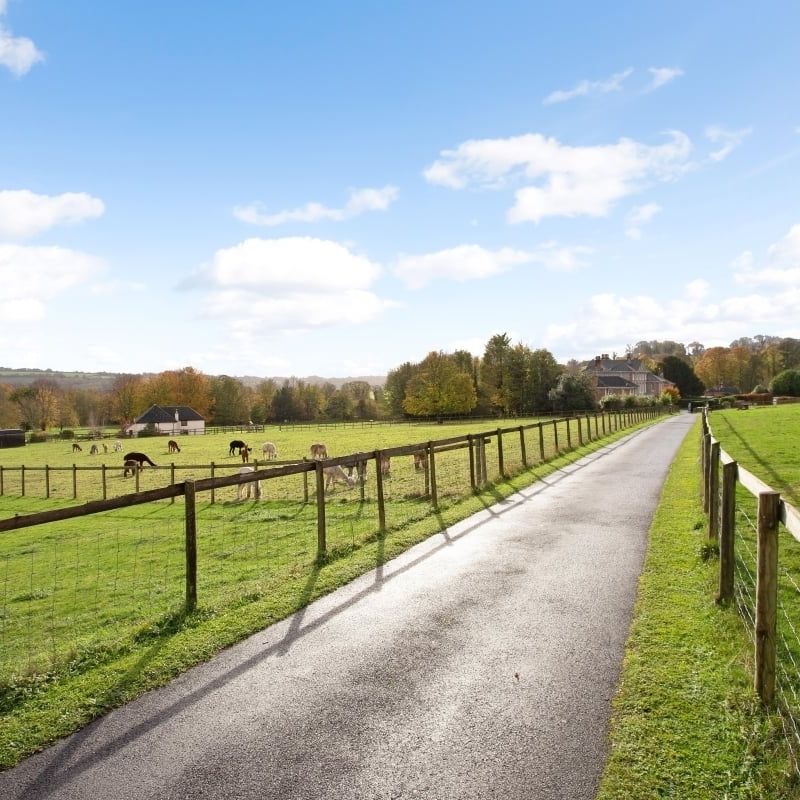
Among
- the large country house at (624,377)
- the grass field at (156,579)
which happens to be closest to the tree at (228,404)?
the large country house at (624,377)

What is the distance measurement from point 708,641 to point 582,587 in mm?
1911

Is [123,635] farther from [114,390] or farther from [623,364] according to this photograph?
[623,364]

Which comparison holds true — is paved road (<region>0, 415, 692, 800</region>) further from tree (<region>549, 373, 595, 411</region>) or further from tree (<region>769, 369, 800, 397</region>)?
tree (<region>769, 369, 800, 397</region>)

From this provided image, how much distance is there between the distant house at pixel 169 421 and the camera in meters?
82.9

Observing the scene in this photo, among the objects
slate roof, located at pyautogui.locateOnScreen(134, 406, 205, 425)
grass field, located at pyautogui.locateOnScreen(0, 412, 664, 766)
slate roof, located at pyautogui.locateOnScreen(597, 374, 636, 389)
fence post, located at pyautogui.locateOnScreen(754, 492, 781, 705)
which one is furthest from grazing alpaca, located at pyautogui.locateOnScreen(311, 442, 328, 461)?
slate roof, located at pyautogui.locateOnScreen(597, 374, 636, 389)

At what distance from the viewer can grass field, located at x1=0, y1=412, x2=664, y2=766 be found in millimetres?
5172

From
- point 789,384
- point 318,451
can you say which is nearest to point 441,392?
point 789,384

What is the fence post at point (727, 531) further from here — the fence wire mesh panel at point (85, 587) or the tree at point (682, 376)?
the tree at point (682, 376)

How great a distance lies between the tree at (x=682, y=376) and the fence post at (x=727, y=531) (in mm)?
117885

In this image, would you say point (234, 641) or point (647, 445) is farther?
Result: point (647, 445)

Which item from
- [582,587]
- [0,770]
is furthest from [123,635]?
[582,587]

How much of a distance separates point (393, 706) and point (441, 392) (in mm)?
82660

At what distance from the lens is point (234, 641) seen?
600 centimetres

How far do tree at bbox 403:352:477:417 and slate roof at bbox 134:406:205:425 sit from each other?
34291 millimetres
